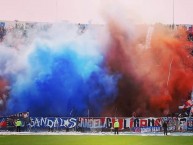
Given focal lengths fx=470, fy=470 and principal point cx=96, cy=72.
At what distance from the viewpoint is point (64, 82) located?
4112cm

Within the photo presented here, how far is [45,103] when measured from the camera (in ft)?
133

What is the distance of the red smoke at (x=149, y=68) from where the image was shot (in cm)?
4075

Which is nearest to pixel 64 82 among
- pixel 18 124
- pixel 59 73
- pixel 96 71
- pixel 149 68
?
pixel 59 73

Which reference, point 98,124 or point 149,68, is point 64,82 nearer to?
point 98,124

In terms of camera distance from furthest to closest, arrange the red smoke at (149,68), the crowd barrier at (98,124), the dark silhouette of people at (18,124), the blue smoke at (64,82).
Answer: the red smoke at (149,68), the blue smoke at (64,82), the crowd barrier at (98,124), the dark silhouette of people at (18,124)

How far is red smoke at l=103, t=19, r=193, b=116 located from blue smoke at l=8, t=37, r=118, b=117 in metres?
1.11

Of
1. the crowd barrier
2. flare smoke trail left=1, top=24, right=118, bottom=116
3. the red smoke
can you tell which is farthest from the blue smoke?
the crowd barrier

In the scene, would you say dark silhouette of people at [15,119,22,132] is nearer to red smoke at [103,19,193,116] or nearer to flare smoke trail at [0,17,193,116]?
flare smoke trail at [0,17,193,116]

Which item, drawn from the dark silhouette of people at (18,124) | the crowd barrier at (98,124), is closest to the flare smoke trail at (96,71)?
the crowd barrier at (98,124)

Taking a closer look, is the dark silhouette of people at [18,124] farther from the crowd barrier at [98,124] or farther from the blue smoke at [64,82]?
the blue smoke at [64,82]

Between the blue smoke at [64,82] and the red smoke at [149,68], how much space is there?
3.65 feet

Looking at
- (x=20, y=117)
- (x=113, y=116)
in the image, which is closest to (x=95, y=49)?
(x=113, y=116)

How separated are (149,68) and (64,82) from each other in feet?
24.9

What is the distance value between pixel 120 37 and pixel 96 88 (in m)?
5.11
